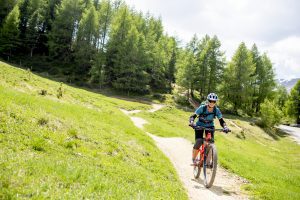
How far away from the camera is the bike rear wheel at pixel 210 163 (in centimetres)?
1037

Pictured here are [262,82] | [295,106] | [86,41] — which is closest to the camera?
[86,41]

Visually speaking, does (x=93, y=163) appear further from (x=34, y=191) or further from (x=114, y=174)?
(x=34, y=191)

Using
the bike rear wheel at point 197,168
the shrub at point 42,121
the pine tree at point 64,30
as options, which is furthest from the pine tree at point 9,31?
the bike rear wheel at point 197,168

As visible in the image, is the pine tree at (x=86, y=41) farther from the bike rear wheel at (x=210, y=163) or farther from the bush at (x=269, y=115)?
the bike rear wheel at (x=210, y=163)

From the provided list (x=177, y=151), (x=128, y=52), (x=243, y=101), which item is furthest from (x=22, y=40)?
(x=177, y=151)

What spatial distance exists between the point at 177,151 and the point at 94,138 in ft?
24.3

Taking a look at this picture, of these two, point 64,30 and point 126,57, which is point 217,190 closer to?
point 126,57

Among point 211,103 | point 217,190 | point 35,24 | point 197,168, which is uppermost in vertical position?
point 35,24

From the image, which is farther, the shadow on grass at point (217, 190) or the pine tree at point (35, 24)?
the pine tree at point (35, 24)

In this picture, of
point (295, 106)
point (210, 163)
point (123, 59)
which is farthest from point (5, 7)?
point (295, 106)

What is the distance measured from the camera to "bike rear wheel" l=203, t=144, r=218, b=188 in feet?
34.0

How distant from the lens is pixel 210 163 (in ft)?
35.7

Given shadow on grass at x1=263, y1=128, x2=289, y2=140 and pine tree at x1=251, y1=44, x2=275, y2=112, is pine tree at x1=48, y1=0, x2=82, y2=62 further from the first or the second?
shadow on grass at x1=263, y1=128, x2=289, y2=140

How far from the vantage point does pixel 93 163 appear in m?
9.23
